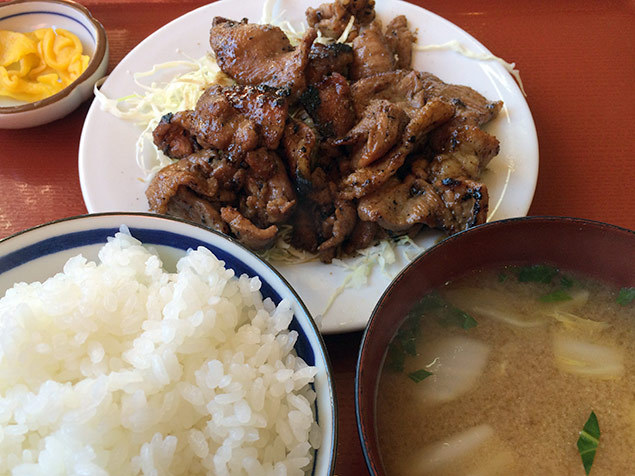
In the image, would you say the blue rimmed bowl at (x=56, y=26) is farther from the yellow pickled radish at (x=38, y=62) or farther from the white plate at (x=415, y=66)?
the white plate at (x=415, y=66)

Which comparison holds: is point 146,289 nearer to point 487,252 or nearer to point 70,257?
point 70,257

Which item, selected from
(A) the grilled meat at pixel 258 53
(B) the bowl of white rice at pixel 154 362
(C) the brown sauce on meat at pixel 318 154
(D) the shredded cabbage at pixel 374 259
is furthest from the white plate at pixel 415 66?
(B) the bowl of white rice at pixel 154 362

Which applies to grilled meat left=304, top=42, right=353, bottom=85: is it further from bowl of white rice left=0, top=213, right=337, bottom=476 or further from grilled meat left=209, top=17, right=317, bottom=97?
bowl of white rice left=0, top=213, right=337, bottom=476

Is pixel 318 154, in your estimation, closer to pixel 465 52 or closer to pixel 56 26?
pixel 465 52

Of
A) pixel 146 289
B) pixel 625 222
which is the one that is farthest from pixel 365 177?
pixel 625 222

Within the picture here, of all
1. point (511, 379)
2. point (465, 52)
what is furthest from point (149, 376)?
point (465, 52)

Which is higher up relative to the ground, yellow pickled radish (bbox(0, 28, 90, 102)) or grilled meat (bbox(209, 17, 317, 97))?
grilled meat (bbox(209, 17, 317, 97))

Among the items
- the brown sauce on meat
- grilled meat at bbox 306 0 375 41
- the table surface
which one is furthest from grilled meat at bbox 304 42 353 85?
the table surface
